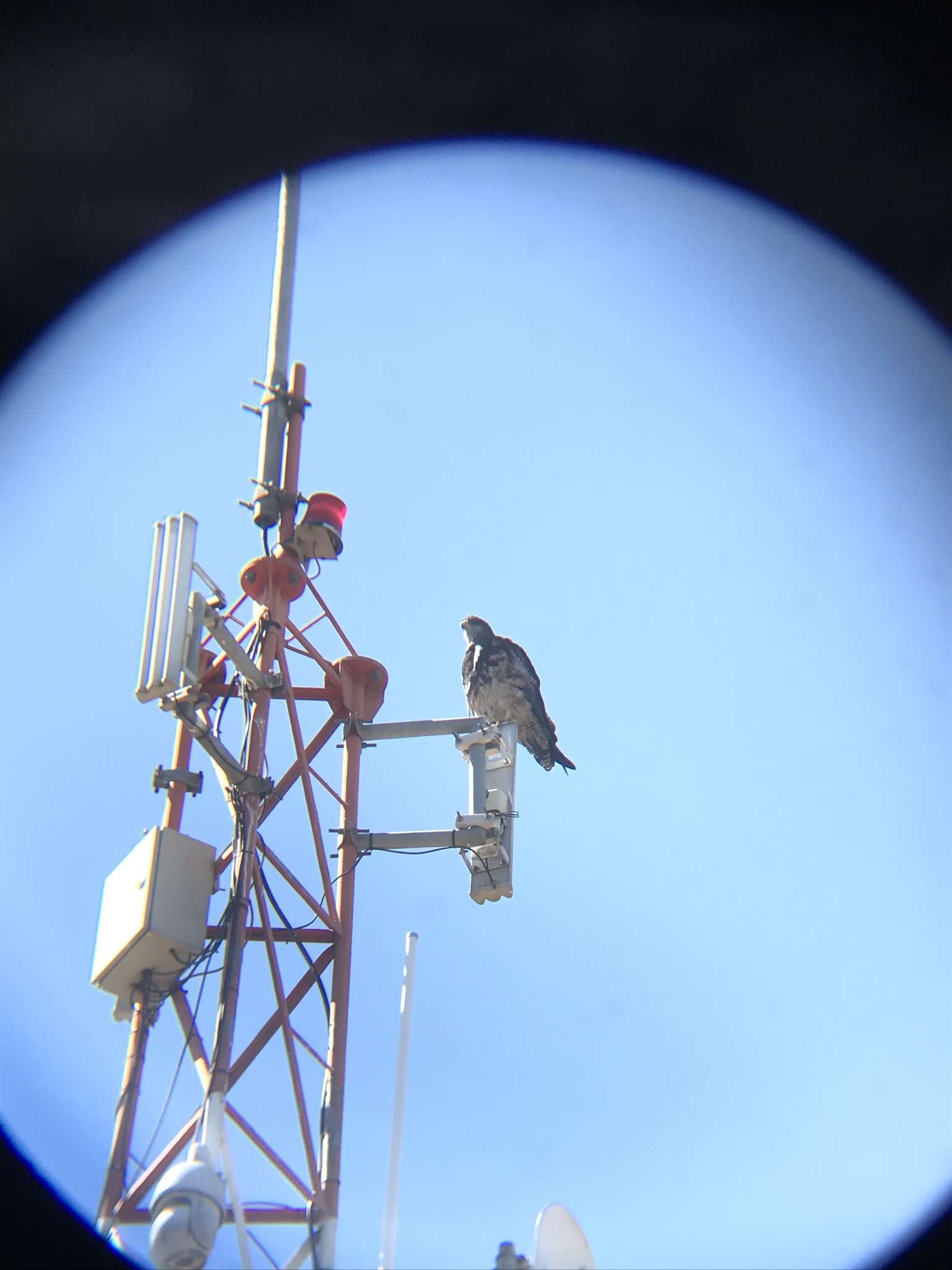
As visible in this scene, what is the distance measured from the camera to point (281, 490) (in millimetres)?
10125

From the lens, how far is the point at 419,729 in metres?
9.86

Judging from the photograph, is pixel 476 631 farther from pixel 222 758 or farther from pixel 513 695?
pixel 222 758

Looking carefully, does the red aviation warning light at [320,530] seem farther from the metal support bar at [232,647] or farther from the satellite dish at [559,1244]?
the satellite dish at [559,1244]

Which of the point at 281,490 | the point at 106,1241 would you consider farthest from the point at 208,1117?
the point at 281,490

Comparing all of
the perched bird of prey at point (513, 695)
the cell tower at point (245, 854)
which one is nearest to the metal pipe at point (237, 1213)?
the cell tower at point (245, 854)

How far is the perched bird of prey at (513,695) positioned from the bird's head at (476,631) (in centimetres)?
18

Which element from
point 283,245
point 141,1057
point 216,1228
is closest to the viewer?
point 216,1228

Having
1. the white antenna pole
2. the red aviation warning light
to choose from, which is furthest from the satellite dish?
the red aviation warning light

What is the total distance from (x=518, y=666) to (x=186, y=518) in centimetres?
420

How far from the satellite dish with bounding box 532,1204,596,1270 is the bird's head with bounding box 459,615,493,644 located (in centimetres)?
542

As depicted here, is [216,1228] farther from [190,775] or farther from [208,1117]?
[190,775]

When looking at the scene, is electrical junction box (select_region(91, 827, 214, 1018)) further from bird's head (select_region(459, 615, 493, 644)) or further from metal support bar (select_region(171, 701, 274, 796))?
bird's head (select_region(459, 615, 493, 644))

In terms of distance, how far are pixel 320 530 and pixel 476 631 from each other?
3092 mm

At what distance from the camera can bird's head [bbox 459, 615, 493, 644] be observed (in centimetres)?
1267
